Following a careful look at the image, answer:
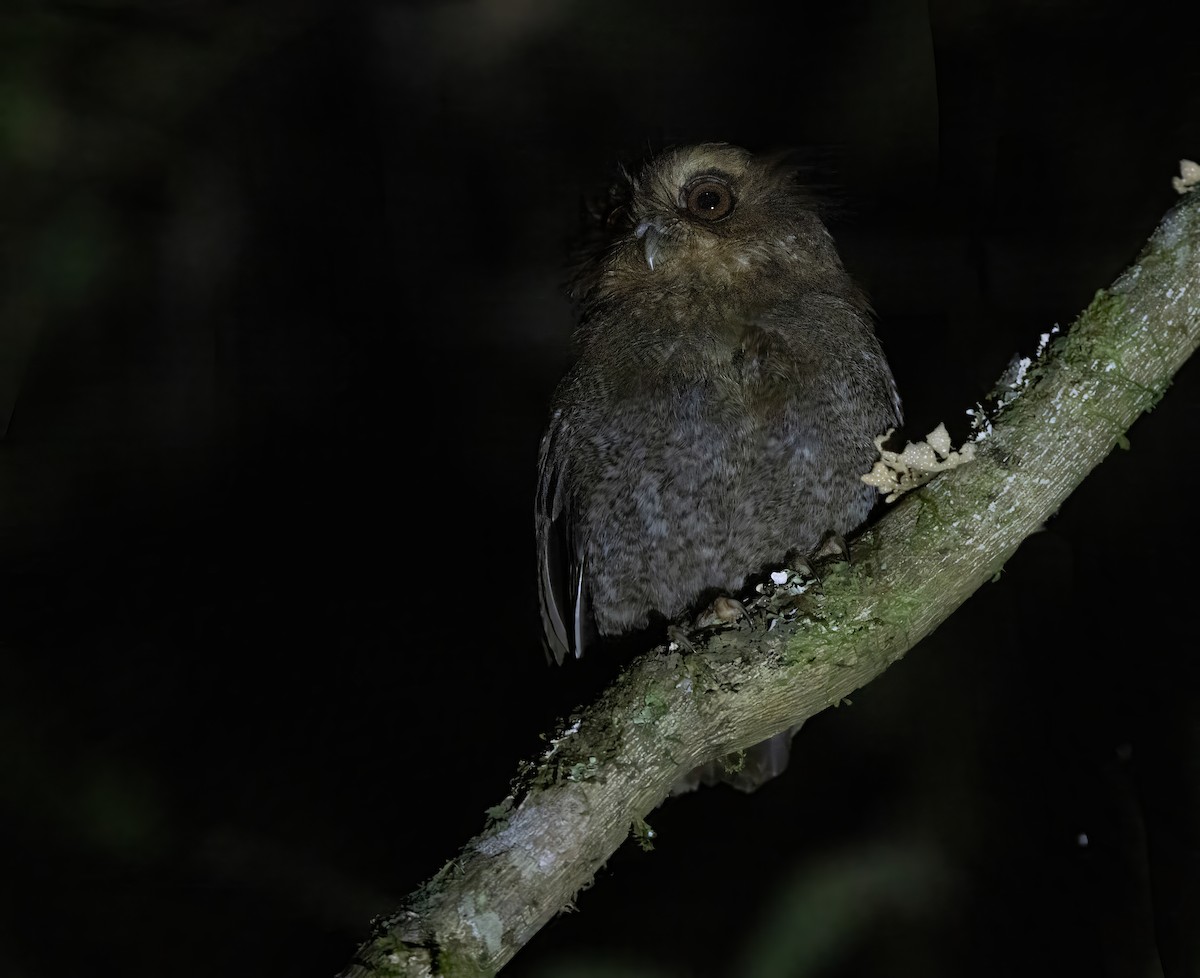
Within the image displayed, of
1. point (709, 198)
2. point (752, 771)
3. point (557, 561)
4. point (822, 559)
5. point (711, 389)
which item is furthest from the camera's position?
point (557, 561)

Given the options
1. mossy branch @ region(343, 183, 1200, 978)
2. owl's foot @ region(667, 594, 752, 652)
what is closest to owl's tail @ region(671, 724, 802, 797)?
owl's foot @ region(667, 594, 752, 652)

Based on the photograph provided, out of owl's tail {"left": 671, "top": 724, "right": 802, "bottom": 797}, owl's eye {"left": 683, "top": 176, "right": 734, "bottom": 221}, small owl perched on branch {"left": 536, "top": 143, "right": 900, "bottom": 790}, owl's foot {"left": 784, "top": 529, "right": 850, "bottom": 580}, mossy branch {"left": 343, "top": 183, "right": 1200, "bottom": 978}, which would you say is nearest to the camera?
mossy branch {"left": 343, "top": 183, "right": 1200, "bottom": 978}

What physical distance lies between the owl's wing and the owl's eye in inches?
28.0

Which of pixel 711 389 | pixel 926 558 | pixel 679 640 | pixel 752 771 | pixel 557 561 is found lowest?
pixel 752 771

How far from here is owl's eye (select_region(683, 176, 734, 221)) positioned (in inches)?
94.6

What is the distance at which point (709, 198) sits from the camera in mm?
2424

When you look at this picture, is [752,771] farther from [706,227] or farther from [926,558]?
[706,227]

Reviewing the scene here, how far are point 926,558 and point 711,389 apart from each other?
80 cm

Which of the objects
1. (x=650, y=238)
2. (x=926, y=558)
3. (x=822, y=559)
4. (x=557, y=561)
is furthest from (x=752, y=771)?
(x=650, y=238)

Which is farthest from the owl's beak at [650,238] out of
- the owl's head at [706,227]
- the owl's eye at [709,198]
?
the owl's eye at [709,198]

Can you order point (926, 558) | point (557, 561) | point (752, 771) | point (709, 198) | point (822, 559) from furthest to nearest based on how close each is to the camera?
1. point (557, 561)
2. point (752, 771)
3. point (709, 198)
4. point (822, 559)
5. point (926, 558)

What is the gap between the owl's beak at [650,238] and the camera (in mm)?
2326

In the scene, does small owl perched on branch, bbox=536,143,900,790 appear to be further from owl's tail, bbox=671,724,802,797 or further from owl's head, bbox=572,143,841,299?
owl's tail, bbox=671,724,802,797

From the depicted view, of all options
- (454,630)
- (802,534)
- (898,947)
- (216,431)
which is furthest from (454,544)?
(898,947)
